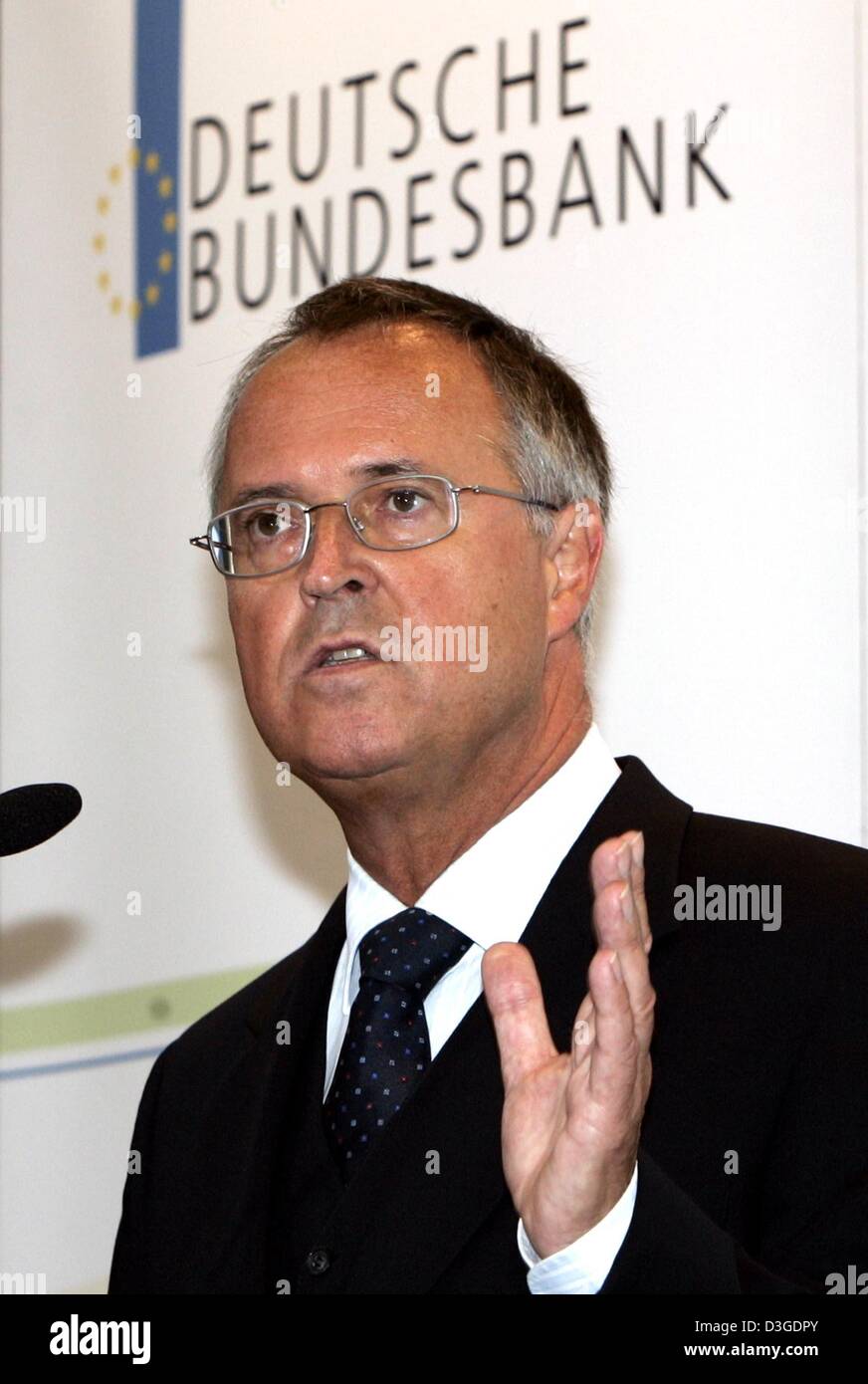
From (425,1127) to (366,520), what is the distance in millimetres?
729

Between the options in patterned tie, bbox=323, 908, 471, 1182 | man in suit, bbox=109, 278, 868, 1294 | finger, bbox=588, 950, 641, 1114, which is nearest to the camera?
finger, bbox=588, 950, 641, 1114

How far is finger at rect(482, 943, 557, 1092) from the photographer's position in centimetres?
166

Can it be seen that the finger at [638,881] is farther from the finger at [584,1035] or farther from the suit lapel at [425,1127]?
the suit lapel at [425,1127]

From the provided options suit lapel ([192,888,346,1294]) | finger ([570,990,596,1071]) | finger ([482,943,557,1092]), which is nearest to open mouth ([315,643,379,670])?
suit lapel ([192,888,346,1294])

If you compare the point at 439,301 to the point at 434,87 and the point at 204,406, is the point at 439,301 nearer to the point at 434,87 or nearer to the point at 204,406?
the point at 434,87

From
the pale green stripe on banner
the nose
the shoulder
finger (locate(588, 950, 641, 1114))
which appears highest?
the nose

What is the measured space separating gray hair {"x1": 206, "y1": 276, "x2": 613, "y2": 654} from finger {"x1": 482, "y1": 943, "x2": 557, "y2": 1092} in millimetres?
863

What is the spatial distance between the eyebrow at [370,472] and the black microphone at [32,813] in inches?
24.9

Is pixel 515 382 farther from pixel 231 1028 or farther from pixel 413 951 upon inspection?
pixel 231 1028

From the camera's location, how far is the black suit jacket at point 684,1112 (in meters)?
1.84

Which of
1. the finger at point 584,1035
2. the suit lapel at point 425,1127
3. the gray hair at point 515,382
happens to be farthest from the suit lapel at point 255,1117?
the finger at point 584,1035

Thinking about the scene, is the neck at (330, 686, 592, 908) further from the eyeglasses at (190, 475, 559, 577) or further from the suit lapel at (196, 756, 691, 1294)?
the eyeglasses at (190, 475, 559, 577)

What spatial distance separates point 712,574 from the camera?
9.36 feet
